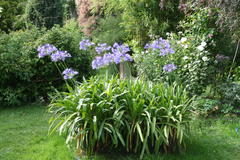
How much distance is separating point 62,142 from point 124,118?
1000 millimetres

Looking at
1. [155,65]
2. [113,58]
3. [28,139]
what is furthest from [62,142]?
[155,65]

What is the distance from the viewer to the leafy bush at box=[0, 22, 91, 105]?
4973 millimetres

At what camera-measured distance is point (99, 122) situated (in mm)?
2537

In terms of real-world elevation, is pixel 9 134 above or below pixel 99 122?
below

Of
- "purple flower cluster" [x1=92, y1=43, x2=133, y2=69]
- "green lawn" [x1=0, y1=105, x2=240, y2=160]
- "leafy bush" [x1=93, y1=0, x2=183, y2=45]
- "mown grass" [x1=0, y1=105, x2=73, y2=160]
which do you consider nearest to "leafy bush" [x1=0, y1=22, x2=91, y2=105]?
"mown grass" [x1=0, y1=105, x2=73, y2=160]

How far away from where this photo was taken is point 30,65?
5160 millimetres

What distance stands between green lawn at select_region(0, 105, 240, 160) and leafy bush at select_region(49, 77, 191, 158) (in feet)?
0.54

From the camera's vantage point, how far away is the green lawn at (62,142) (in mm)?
2703

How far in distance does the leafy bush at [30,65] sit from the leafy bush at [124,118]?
2560 millimetres

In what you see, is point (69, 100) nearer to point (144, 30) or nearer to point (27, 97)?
point (27, 97)

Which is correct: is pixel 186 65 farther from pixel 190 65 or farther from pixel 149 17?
pixel 149 17

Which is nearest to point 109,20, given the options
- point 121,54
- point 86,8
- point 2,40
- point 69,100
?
point 86,8

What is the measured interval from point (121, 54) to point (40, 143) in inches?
58.8

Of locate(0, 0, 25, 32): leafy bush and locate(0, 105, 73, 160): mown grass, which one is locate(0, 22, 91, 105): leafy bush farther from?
locate(0, 0, 25, 32): leafy bush
